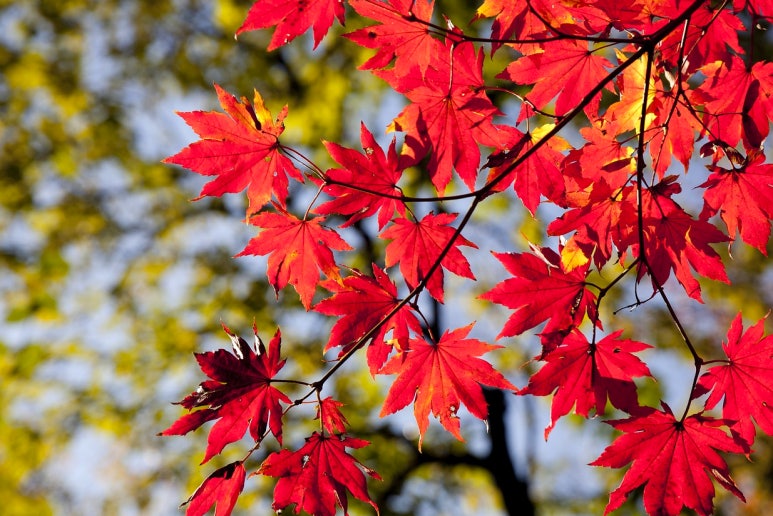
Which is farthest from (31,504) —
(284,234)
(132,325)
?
(284,234)

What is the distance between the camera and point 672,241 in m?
1.40

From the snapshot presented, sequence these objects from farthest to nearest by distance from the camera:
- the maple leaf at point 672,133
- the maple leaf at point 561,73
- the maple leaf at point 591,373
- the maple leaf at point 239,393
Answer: the maple leaf at point 672,133, the maple leaf at point 561,73, the maple leaf at point 591,373, the maple leaf at point 239,393

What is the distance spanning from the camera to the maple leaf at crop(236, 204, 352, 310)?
1455 mm

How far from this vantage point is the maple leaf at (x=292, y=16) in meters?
1.21

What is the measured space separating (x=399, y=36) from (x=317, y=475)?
0.99m

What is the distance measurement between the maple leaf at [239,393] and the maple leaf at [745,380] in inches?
36.3

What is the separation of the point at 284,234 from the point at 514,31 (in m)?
0.74

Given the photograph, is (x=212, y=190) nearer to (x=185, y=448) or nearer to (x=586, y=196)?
(x=586, y=196)

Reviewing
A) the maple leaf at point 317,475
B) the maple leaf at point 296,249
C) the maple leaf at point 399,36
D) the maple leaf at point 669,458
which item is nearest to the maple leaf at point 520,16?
the maple leaf at point 399,36

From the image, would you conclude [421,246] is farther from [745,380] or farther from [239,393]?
[745,380]

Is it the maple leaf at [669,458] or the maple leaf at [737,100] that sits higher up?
the maple leaf at [737,100]

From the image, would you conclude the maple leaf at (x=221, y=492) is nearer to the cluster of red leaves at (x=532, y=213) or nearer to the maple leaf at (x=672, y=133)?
the cluster of red leaves at (x=532, y=213)

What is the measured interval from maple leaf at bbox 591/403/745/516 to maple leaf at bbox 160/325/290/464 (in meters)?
0.69

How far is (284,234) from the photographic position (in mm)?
1481
